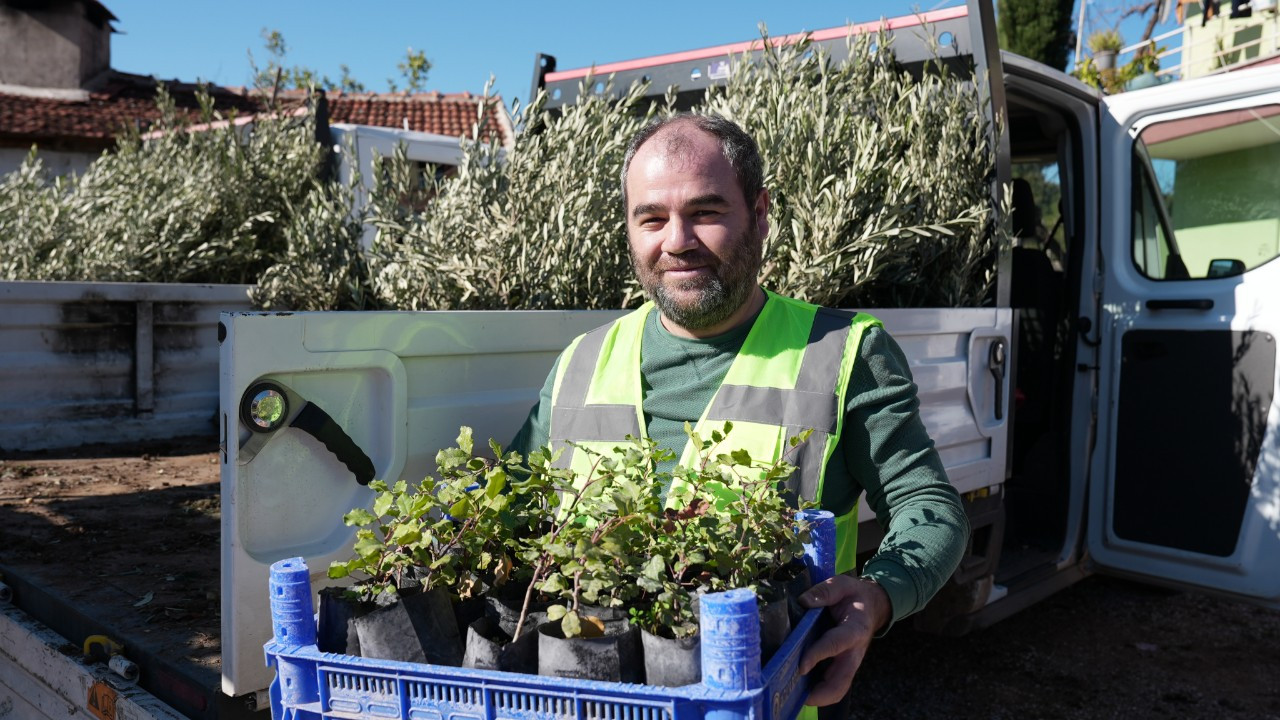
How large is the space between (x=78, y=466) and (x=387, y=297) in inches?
56.9

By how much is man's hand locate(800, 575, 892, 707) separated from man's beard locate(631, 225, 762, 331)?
2.51 feet

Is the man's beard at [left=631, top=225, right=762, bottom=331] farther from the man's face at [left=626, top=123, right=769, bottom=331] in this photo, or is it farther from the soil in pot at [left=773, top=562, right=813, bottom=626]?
the soil in pot at [left=773, top=562, right=813, bottom=626]

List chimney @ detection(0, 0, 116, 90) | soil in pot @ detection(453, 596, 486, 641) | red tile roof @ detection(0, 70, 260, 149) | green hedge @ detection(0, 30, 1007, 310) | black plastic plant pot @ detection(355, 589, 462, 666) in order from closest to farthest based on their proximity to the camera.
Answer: black plastic plant pot @ detection(355, 589, 462, 666), soil in pot @ detection(453, 596, 486, 641), green hedge @ detection(0, 30, 1007, 310), red tile roof @ detection(0, 70, 260, 149), chimney @ detection(0, 0, 116, 90)

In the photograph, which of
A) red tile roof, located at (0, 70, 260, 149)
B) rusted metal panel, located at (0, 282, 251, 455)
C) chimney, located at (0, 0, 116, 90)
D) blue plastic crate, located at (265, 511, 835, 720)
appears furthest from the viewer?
chimney, located at (0, 0, 116, 90)

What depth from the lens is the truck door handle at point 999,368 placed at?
3.31 m

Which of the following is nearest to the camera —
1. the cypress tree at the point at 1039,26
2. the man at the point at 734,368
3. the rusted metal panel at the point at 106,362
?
the man at the point at 734,368

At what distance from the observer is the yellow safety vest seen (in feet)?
6.27

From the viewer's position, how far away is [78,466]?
385cm

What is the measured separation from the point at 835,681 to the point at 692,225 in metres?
1.03

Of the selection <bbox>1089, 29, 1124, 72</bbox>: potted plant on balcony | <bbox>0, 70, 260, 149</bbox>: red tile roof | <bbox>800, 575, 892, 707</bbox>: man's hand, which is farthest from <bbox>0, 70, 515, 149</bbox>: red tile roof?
<bbox>800, 575, 892, 707</bbox>: man's hand

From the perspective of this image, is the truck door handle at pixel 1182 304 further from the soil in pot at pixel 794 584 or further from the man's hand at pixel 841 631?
the soil in pot at pixel 794 584

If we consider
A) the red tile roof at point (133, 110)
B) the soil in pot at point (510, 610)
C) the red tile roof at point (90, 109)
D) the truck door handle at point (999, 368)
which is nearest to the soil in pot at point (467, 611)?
the soil in pot at point (510, 610)

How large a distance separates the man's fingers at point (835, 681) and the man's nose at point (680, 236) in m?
0.95

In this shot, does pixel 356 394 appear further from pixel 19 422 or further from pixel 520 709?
pixel 19 422
